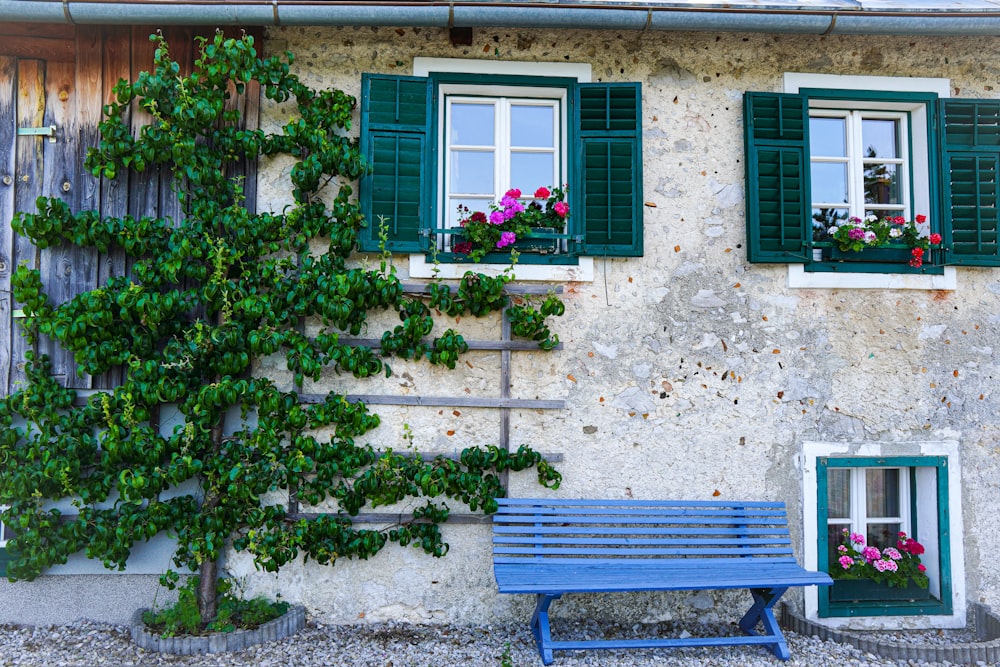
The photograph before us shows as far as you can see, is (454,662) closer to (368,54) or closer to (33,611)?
(33,611)

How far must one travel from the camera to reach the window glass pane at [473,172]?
4.39 meters

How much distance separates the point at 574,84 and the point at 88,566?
4098 mm

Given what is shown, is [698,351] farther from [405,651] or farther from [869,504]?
[405,651]

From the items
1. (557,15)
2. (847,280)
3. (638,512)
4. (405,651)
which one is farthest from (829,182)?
(405,651)

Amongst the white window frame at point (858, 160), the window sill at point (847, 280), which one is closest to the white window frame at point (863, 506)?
the window sill at point (847, 280)

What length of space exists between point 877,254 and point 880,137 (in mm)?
871

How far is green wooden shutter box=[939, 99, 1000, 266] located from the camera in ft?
14.3

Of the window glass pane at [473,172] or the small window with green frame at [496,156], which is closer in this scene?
the small window with green frame at [496,156]

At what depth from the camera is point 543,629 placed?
3613 mm

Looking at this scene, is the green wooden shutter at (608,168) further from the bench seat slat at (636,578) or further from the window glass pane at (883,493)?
the window glass pane at (883,493)

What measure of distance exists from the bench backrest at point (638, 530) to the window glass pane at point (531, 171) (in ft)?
6.41

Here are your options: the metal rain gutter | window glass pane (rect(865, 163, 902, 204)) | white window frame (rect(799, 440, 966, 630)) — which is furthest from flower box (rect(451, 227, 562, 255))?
window glass pane (rect(865, 163, 902, 204))

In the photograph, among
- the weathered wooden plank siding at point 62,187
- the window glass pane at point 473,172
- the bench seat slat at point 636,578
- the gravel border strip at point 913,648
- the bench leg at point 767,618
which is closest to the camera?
the bench seat slat at point 636,578

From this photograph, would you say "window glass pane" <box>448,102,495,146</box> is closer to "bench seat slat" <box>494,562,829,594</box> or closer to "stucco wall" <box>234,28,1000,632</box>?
"stucco wall" <box>234,28,1000,632</box>
